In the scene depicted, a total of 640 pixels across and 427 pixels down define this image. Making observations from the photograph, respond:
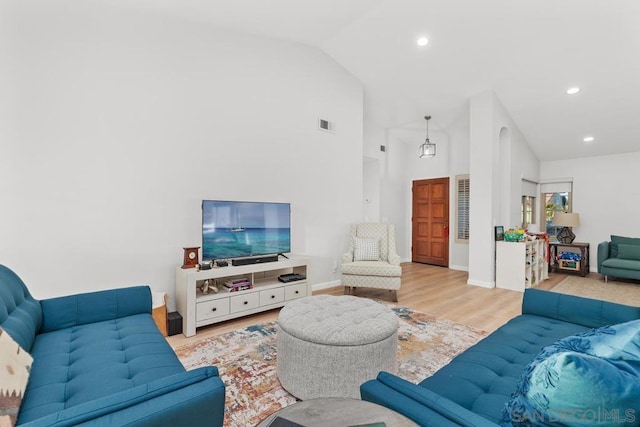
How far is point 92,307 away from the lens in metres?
2.02

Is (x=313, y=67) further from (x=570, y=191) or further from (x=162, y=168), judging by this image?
(x=570, y=191)

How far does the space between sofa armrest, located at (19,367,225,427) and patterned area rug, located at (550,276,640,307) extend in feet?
17.3

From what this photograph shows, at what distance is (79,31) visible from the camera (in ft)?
8.81

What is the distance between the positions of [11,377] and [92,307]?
1.05m

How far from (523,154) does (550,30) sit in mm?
2800

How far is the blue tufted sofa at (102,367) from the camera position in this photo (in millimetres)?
856

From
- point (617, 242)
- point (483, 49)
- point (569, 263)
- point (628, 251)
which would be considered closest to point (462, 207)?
point (569, 263)

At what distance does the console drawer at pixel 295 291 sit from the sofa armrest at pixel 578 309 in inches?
89.0

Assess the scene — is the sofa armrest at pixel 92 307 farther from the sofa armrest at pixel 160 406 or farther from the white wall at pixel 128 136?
the sofa armrest at pixel 160 406

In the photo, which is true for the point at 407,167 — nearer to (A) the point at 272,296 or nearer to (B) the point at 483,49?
(B) the point at 483,49

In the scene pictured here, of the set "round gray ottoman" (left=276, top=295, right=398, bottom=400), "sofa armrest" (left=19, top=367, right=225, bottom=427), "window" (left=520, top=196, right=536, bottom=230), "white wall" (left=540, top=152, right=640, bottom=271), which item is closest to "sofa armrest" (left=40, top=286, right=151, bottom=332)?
"round gray ottoman" (left=276, top=295, right=398, bottom=400)

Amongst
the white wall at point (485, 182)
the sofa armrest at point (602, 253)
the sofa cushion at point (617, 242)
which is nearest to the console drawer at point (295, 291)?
the white wall at point (485, 182)

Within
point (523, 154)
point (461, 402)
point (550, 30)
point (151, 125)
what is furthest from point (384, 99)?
point (461, 402)

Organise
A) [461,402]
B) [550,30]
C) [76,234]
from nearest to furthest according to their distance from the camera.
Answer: [461,402] → [76,234] → [550,30]
